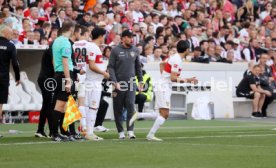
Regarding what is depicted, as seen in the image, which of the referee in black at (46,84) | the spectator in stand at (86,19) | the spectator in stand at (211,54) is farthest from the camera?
the spectator in stand at (211,54)

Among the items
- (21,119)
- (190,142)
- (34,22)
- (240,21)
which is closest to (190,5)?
(240,21)

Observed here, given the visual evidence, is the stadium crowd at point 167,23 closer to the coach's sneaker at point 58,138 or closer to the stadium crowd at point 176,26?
the stadium crowd at point 176,26

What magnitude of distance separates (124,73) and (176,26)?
14832 millimetres

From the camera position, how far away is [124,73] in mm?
17375

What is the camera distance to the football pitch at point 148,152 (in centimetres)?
1186

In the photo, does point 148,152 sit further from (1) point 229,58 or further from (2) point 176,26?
(2) point 176,26

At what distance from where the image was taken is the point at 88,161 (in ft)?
40.0

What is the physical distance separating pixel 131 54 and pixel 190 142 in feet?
8.04

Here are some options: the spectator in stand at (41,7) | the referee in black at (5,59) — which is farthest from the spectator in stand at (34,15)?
the referee in black at (5,59)

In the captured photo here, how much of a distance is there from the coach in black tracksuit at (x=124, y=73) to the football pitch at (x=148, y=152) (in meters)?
0.54

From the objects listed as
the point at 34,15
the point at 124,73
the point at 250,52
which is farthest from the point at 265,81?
the point at 124,73

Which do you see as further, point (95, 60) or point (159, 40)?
point (159, 40)

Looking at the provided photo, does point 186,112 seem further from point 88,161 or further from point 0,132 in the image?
point 88,161

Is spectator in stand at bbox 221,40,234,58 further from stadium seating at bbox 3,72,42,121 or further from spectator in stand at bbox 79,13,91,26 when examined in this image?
stadium seating at bbox 3,72,42,121
